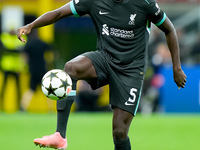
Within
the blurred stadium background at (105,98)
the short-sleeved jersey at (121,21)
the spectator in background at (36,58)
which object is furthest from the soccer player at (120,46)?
the spectator in background at (36,58)

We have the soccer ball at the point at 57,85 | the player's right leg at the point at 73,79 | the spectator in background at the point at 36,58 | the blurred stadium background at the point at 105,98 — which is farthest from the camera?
the spectator in background at the point at 36,58

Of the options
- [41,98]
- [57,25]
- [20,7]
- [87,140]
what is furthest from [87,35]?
[87,140]

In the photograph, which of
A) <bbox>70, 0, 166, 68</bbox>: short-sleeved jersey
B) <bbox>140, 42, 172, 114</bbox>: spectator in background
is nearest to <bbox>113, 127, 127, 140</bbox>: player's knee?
<bbox>70, 0, 166, 68</bbox>: short-sleeved jersey

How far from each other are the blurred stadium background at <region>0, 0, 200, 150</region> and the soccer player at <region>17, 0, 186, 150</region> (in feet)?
9.48

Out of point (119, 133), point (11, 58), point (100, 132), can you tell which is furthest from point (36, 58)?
point (119, 133)

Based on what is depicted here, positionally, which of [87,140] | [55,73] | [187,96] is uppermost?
[55,73]

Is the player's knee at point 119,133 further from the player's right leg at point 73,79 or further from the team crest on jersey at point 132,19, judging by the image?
the team crest on jersey at point 132,19

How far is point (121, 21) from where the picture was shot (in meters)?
6.76

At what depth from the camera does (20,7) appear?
18859mm

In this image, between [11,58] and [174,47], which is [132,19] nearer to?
[174,47]

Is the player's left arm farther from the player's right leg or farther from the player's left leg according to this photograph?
the player's right leg

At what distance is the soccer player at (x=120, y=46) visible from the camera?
6.70 metres

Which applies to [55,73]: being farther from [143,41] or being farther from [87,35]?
[87,35]

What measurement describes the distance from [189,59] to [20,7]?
20.0 ft
